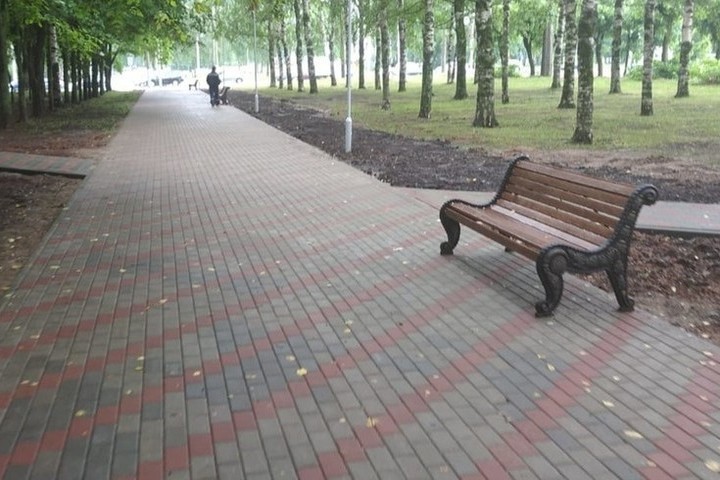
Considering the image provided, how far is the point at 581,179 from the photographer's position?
5.88 meters

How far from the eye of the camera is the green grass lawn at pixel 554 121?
1641cm

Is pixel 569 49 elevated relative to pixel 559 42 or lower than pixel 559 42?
lower

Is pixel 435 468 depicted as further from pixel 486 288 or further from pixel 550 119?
pixel 550 119

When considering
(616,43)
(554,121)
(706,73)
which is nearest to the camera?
(554,121)

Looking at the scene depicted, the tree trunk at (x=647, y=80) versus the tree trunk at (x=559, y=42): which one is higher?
the tree trunk at (x=559, y=42)

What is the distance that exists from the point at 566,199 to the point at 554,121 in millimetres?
16270

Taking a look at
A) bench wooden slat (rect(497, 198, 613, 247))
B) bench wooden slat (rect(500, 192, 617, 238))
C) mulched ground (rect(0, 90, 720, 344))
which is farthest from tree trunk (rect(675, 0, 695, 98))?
bench wooden slat (rect(500, 192, 617, 238))

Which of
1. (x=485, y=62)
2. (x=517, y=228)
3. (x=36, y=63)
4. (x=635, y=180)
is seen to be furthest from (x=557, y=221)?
(x=36, y=63)

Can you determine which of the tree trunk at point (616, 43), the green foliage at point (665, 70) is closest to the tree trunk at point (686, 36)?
the tree trunk at point (616, 43)

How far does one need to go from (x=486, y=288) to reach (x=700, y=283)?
200cm

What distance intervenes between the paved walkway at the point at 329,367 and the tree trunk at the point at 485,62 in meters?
13.0

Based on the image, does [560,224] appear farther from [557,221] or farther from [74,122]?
[74,122]

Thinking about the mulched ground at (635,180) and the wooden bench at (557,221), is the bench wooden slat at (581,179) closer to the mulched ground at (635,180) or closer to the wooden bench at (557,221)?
the wooden bench at (557,221)

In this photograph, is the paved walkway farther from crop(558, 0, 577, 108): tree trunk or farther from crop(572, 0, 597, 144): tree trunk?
crop(558, 0, 577, 108): tree trunk
